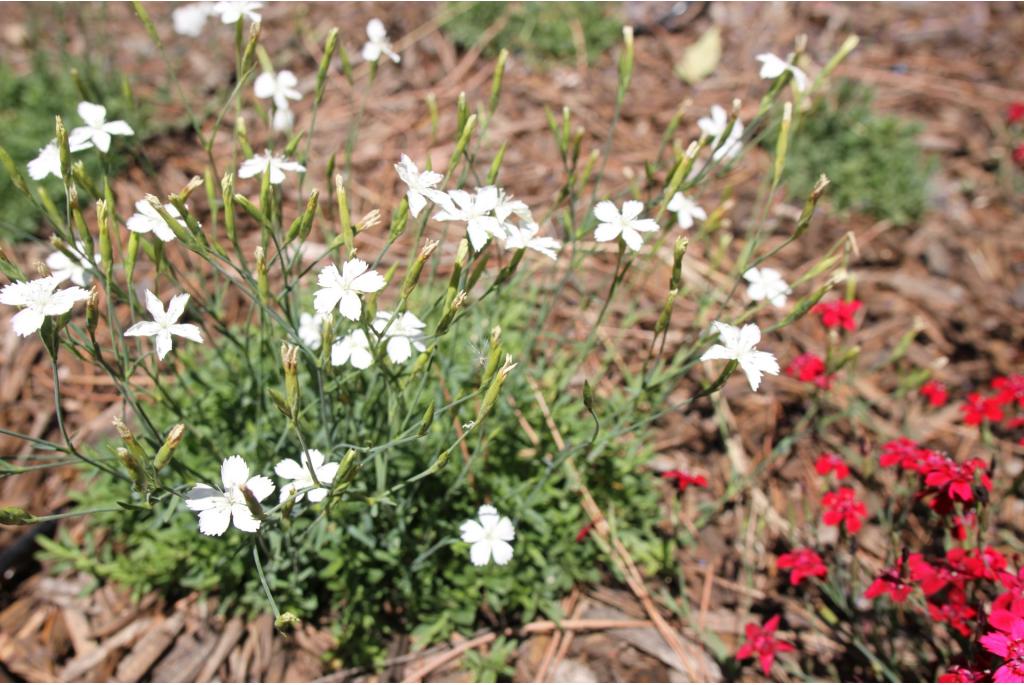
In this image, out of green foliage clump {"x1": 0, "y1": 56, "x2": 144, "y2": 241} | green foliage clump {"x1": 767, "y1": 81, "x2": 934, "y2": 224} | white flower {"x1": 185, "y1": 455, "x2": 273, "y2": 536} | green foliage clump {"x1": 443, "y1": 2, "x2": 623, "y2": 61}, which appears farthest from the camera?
green foliage clump {"x1": 443, "y1": 2, "x2": 623, "y2": 61}

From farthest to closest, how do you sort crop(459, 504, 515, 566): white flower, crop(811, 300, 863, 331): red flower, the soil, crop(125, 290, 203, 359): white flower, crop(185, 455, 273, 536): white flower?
crop(811, 300, 863, 331): red flower
the soil
crop(459, 504, 515, 566): white flower
crop(125, 290, 203, 359): white flower
crop(185, 455, 273, 536): white flower

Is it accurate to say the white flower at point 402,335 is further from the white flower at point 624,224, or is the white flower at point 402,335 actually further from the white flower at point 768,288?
the white flower at point 768,288

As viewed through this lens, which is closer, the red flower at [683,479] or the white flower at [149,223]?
the white flower at [149,223]

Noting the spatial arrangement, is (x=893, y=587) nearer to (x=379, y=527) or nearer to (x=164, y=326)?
(x=379, y=527)

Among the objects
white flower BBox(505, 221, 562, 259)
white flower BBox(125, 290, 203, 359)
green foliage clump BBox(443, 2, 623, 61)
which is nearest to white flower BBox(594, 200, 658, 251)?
white flower BBox(505, 221, 562, 259)

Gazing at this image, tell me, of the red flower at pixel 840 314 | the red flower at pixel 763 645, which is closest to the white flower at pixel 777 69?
the red flower at pixel 840 314

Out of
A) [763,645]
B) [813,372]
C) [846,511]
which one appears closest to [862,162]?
[813,372]

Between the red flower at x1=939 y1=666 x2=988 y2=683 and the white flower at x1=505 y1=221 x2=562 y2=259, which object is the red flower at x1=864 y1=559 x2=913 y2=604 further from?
the white flower at x1=505 y1=221 x2=562 y2=259
